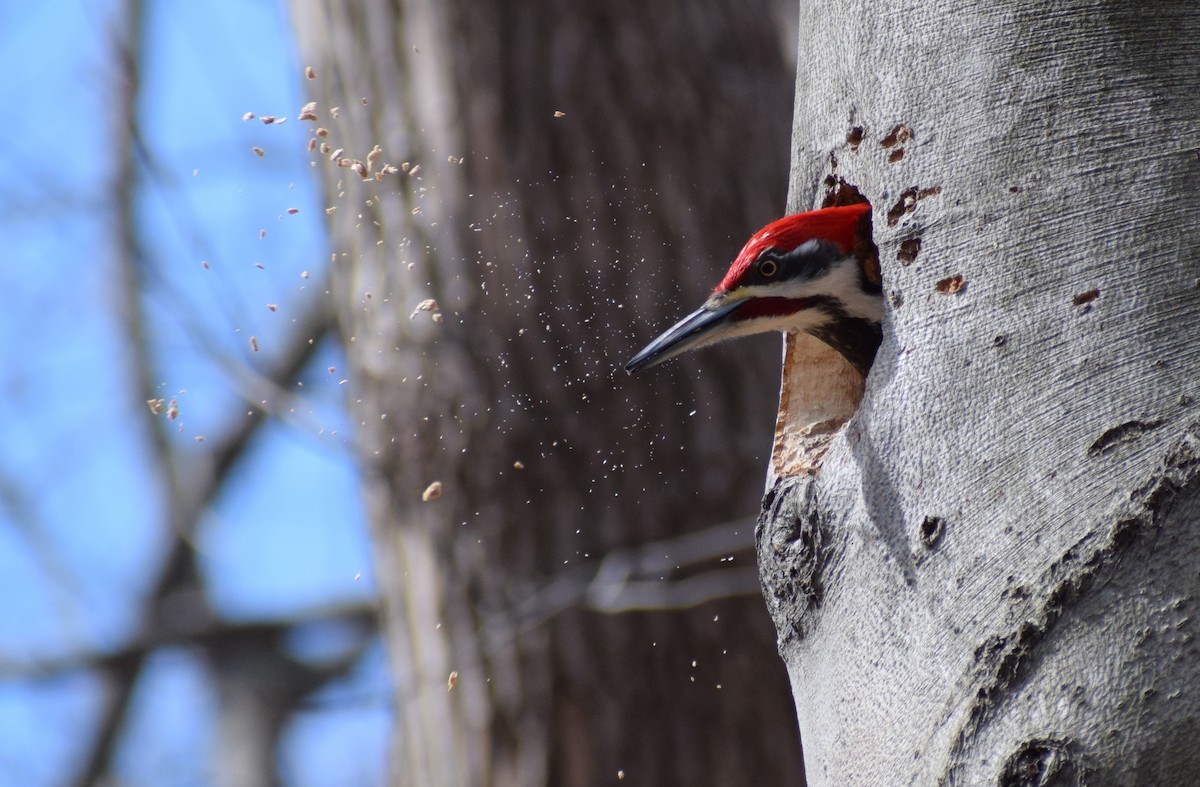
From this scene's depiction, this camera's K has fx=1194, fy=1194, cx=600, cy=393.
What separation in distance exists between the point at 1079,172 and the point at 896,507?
41cm

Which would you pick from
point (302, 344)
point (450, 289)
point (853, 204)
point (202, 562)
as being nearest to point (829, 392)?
point (853, 204)

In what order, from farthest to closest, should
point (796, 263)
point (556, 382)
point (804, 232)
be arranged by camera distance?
point (556, 382)
point (796, 263)
point (804, 232)

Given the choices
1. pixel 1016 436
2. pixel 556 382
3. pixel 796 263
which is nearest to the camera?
pixel 1016 436

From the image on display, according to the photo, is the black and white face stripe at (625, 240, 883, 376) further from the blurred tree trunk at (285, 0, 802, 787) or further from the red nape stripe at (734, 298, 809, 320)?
the blurred tree trunk at (285, 0, 802, 787)

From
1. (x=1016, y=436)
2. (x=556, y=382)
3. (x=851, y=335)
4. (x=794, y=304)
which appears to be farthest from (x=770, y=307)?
(x=1016, y=436)

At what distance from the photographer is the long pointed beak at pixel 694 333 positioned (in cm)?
211

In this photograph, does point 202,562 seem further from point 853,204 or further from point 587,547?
point 853,204

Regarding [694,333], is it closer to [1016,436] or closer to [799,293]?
[799,293]

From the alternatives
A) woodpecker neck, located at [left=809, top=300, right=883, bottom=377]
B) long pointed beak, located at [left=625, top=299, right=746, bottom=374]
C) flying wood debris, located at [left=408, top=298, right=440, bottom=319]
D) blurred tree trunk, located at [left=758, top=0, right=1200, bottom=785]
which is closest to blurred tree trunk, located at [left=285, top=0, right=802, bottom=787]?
flying wood debris, located at [left=408, top=298, right=440, bottom=319]

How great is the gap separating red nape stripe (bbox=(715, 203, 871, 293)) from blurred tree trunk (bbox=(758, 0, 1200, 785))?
28 centimetres

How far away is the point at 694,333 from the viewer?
212cm

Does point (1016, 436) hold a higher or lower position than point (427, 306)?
lower

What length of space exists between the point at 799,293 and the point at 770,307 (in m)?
0.06

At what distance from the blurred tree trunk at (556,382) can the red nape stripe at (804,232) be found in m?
0.73
